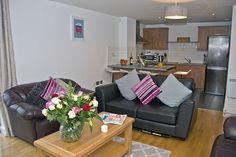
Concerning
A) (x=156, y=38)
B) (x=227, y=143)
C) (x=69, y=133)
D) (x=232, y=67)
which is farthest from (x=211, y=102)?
(x=69, y=133)

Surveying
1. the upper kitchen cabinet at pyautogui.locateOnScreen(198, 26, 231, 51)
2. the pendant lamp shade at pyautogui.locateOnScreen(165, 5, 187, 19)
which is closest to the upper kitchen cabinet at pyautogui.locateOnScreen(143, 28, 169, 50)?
the upper kitchen cabinet at pyautogui.locateOnScreen(198, 26, 231, 51)

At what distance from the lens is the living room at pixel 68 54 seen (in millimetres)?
2961

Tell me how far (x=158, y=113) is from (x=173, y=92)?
51 cm

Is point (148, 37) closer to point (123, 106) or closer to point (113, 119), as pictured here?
point (123, 106)

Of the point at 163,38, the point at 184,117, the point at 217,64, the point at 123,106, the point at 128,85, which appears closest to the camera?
the point at 184,117

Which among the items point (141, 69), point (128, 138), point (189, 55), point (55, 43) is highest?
point (55, 43)

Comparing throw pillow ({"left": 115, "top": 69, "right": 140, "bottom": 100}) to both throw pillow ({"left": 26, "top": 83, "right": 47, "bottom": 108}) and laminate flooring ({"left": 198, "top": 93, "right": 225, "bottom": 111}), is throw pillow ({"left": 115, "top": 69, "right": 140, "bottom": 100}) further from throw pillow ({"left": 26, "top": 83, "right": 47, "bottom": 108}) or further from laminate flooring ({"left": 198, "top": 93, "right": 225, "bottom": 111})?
laminate flooring ({"left": 198, "top": 93, "right": 225, "bottom": 111})

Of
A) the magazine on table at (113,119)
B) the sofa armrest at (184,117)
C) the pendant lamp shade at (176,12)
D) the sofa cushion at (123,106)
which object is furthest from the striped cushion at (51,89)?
the pendant lamp shade at (176,12)

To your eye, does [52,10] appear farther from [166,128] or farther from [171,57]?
[171,57]

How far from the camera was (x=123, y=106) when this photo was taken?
133 inches

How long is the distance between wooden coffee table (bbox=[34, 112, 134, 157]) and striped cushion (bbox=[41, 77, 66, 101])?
112 cm

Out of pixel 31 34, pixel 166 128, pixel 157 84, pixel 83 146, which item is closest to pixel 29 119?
pixel 83 146

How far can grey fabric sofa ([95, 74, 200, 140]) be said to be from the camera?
9.60ft

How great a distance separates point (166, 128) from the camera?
9.91 ft
